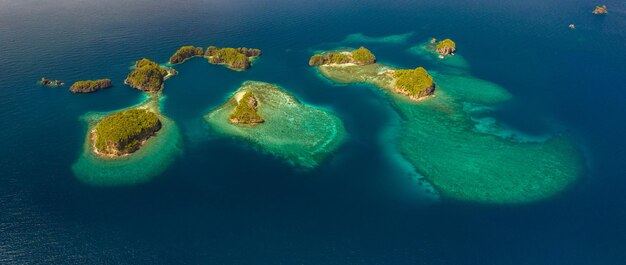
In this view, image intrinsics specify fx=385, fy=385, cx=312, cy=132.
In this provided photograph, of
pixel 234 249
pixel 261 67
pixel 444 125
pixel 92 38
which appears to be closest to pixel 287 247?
pixel 234 249

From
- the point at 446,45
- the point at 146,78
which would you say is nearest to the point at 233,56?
the point at 146,78

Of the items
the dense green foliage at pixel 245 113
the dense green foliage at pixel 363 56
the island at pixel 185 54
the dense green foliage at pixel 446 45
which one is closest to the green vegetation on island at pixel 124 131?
the dense green foliage at pixel 245 113

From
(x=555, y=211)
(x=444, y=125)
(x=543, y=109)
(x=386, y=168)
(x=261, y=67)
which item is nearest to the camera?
(x=555, y=211)

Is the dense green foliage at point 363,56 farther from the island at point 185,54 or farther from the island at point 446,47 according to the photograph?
the island at point 185,54

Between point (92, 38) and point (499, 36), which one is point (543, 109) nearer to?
point (499, 36)

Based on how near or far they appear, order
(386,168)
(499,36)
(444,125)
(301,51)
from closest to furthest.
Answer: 1. (386,168)
2. (444,125)
3. (301,51)
4. (499,36)

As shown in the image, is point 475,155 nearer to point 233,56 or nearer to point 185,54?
point 233,56
